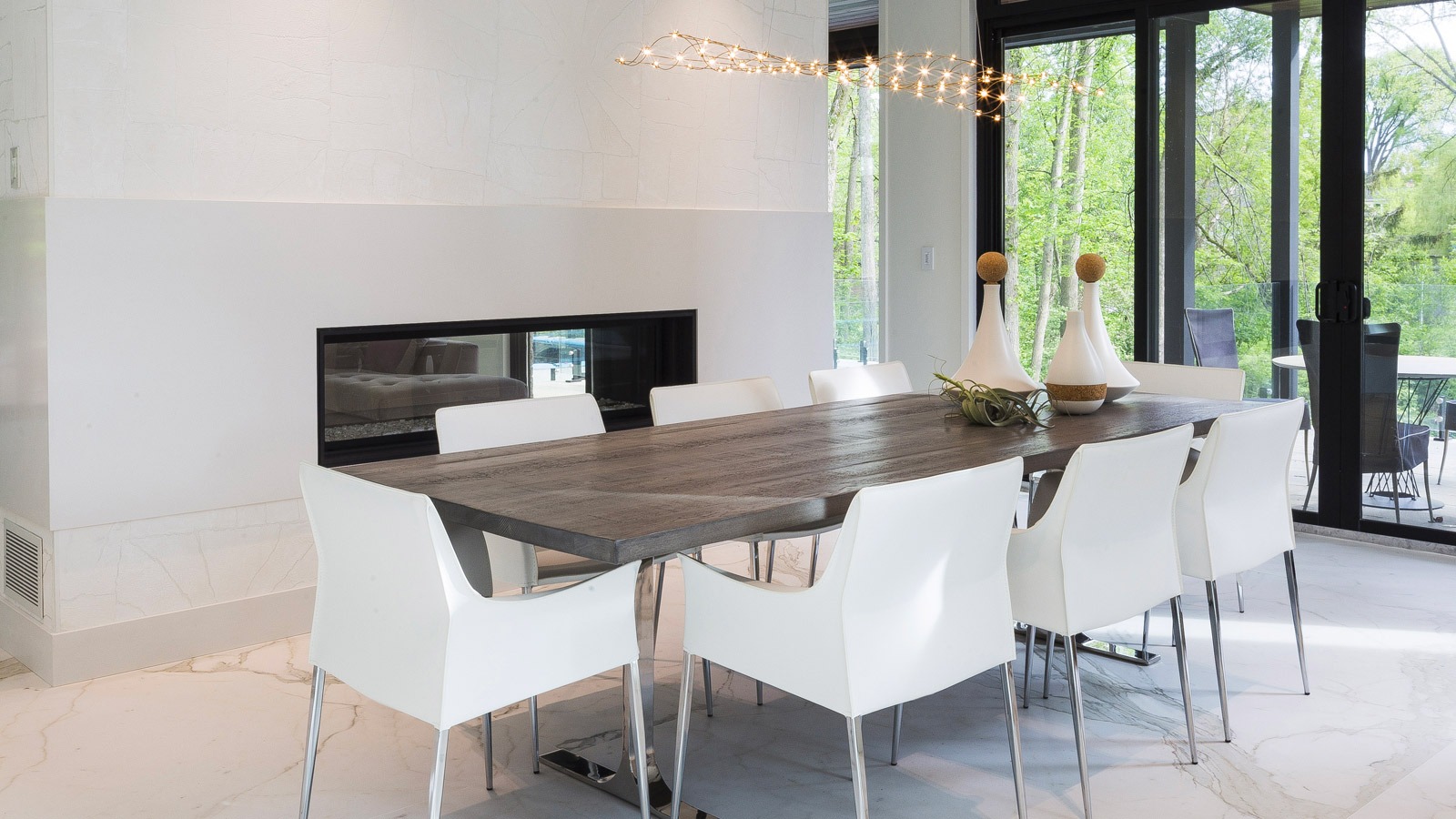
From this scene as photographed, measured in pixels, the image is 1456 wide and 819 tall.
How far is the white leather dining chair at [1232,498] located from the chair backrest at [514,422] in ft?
5.09

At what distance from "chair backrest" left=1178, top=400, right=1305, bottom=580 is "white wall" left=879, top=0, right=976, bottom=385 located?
124 inches

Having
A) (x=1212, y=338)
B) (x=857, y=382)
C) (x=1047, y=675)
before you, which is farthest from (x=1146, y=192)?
(x=1047, y=675)

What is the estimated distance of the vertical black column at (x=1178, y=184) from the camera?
215 inches

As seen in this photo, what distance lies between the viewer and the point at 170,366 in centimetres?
365

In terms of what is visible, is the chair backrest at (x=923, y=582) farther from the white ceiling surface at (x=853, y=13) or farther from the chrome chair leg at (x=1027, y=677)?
the white ceiling surface at (x=853, y=13)

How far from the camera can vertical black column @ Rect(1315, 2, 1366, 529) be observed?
16.1 feet

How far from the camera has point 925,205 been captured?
635 cm

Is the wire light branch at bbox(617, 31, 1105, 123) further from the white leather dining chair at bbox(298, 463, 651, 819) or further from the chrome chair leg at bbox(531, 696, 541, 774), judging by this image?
the white leather dining chair at bbox(298, 463, 651, 819)

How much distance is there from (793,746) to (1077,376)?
4.30ft

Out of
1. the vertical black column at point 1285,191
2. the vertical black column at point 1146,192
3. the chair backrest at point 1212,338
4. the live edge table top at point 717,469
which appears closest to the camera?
the live edge table top at point 717,469

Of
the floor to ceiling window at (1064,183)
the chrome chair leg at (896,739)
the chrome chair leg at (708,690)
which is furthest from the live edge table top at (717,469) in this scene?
the floor to ceiling window at (1064,183)

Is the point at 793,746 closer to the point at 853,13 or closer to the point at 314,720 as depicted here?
the point at 314,720

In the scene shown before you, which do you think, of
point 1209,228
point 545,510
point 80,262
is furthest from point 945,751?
point 1209,228

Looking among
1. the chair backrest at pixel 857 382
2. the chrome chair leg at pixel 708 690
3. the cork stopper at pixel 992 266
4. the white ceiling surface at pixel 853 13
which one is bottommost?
the chrome chair leg at pixel 708 690
